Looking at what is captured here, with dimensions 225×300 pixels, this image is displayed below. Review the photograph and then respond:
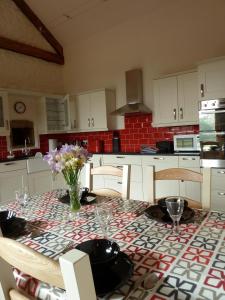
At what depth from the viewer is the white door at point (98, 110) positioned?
4023mm

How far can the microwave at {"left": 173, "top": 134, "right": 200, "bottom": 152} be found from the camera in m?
3.15

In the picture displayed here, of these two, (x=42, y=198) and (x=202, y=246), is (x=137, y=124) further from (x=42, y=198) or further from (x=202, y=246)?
(x=202, y=246)

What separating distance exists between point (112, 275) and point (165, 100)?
9.64ft

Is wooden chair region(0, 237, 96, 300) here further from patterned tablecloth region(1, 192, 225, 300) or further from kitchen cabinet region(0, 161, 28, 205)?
kitchen cabinet region(0, 161, 28, 205)

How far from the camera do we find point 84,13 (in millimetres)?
3977

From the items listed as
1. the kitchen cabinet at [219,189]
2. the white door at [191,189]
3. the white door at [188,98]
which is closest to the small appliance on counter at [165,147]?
the white door at [188,98]

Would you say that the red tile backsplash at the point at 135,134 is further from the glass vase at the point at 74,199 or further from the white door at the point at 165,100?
the glass vase at the point at 74,199

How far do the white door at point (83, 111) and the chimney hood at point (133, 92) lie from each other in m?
0.64

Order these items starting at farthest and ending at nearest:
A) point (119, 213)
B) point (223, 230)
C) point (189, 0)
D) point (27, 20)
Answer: point (27, 20) < point (189, 0) < point (119, 213) < point (223, 230)

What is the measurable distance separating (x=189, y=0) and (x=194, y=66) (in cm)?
89

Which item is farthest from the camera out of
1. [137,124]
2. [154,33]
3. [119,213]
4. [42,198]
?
[137,124]

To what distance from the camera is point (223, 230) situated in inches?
42.5

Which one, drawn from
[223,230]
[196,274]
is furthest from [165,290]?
[223,230]

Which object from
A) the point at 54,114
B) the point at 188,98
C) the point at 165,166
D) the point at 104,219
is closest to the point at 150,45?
the point at 188,98
